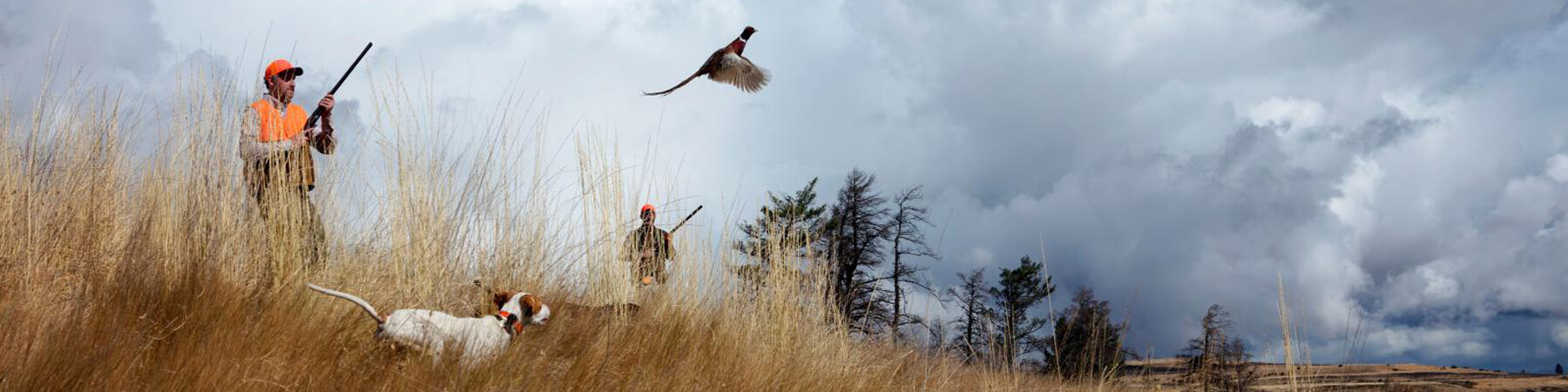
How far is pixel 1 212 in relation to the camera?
3.65 m

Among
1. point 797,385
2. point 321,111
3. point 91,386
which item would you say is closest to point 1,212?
point 321,111

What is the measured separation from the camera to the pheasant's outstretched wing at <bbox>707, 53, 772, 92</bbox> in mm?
5395

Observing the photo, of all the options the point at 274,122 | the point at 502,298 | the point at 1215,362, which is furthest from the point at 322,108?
the point at 1215,362

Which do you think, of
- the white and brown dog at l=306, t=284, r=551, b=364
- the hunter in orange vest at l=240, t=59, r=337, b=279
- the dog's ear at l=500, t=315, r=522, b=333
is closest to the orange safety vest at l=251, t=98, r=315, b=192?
the hunter in orange vest at l=240, t=59, r=337, b=279

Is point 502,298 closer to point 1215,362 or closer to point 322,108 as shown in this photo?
point 322,108

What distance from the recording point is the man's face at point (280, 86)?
418 cm

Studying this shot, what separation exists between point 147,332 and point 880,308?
1138 centimetres

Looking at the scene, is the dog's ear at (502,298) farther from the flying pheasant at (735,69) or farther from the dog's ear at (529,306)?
the flying pheasant at (735,69)

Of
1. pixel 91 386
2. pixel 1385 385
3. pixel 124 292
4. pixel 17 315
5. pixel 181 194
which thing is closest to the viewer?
pixel 91 386

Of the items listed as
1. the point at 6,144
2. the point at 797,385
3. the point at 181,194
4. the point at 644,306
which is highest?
the point at 6,144

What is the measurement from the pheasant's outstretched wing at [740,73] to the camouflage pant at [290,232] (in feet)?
7.50

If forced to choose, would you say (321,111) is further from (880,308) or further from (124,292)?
(880,308)

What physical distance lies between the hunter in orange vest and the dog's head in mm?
1091

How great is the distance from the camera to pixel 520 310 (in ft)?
8.88
